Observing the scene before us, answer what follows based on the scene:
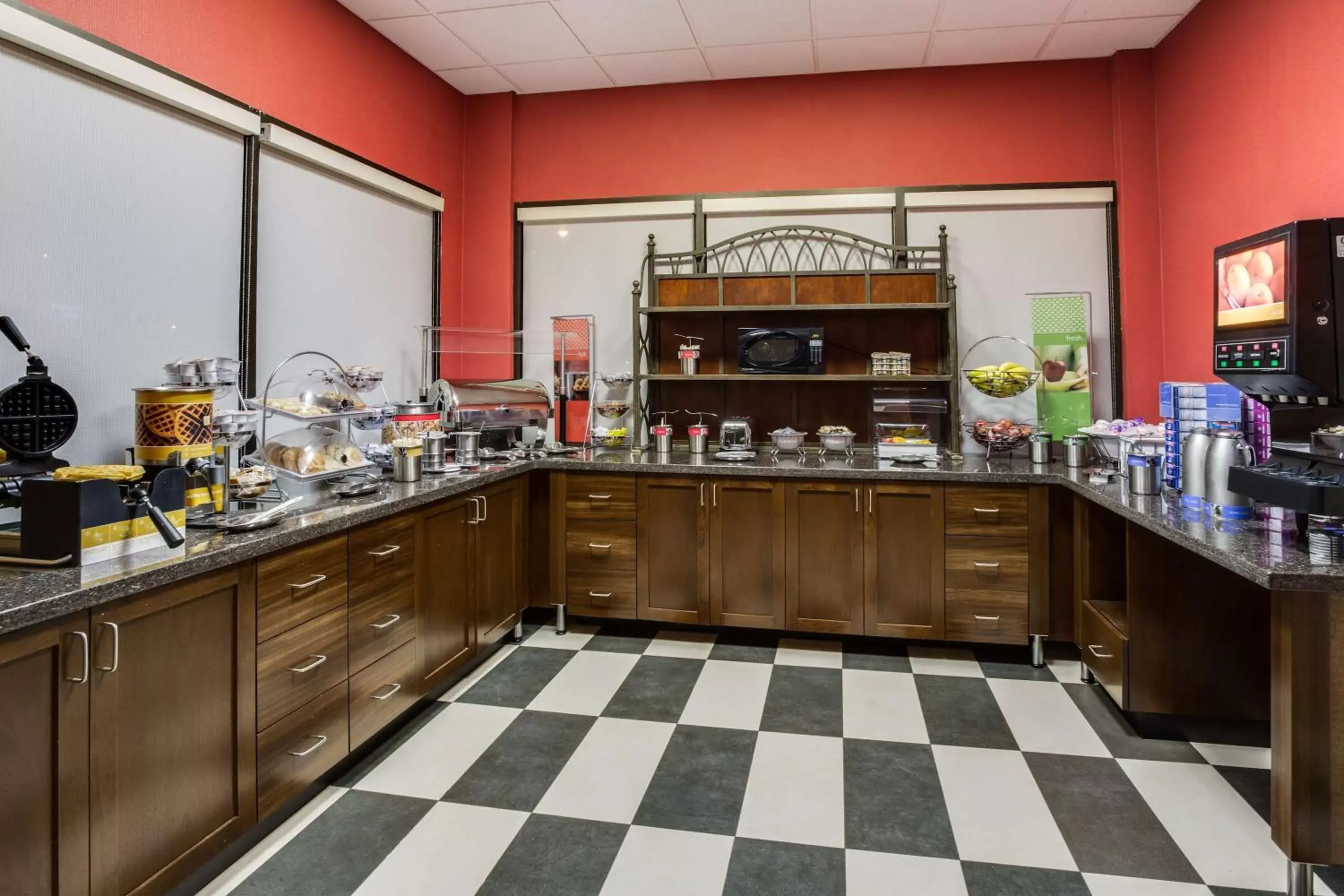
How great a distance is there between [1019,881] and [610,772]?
1168mm

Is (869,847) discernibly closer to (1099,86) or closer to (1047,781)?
(1047,781)

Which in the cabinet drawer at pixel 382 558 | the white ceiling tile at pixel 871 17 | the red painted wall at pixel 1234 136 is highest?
the white ceiling tile at pixel 871 17

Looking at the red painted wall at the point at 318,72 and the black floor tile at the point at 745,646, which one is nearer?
the red painted wall at the point at 318,72

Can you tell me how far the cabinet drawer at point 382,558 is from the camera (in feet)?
7.48

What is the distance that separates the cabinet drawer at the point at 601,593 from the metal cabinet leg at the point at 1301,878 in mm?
2506

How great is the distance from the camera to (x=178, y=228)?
2.57 m

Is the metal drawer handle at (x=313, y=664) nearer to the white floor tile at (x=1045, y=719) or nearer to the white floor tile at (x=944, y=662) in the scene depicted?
the white floor tile at (x=1045, y=719)

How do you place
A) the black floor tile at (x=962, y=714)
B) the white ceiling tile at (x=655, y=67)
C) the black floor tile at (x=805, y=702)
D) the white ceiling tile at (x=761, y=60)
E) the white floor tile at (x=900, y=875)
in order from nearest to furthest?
the white floor tile at (x=900, y=875) → the black floor tile at (x=962, y=714) → the black floor tile at (x=805, y=702) → the white ceiling tile at (x=761, y=60) → the white ceiling tile at (x=655, y=67)

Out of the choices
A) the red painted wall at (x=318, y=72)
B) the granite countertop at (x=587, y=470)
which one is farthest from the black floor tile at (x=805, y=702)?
the red painted wall at (x=318, y=72)

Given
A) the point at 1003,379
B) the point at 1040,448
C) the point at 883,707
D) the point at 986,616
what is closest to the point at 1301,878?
the point at 883,707

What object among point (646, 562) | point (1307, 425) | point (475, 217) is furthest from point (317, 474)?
point (1307, 425)

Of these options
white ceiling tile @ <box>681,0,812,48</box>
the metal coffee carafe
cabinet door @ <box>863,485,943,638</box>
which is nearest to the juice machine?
the metal coffee carafe

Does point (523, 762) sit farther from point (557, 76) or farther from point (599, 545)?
point (557, 76)

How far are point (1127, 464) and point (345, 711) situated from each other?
2830mm
